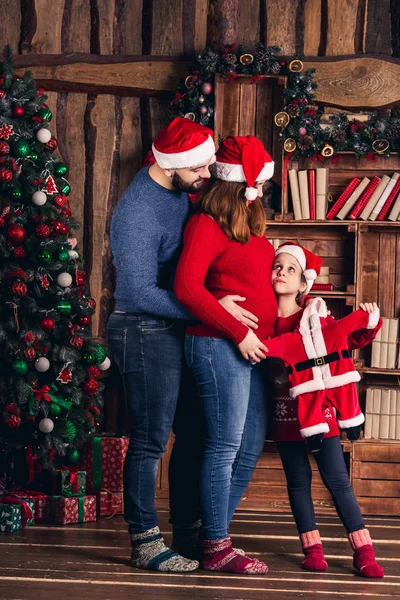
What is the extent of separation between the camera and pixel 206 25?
18.3 feet

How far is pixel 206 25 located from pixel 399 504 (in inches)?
118

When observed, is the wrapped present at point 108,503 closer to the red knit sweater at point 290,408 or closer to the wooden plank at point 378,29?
the red knit sweater at point 290,408

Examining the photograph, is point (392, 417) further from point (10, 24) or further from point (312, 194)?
point (10, 24)

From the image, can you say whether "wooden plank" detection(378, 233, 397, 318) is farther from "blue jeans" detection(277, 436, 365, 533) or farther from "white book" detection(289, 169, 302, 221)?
"blue jeans" detection(277, 436, 365, 533)

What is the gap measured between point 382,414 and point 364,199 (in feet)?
4.00

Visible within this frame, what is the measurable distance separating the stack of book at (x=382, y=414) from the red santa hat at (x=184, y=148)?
2370mm

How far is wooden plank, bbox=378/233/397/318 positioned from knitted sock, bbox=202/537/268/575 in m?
2.33

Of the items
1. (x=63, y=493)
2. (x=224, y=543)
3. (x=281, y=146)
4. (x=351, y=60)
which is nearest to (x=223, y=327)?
(x=224, y=543)

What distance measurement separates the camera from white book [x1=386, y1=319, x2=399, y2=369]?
5.27 metres

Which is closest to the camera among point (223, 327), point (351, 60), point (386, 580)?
point (223, 327)

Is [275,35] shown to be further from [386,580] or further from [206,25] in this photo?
[386,580]

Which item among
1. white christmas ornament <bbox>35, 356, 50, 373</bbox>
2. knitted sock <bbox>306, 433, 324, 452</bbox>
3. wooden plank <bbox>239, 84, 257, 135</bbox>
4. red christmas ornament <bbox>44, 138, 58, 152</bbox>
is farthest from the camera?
wooden plank <bbox>239, 84, 257, 135</bbox>

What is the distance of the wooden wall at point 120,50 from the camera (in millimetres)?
5543

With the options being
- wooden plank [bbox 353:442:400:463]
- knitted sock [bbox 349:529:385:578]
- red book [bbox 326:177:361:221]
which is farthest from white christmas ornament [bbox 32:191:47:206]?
knitted sock [bbox 349:529:385:578]
